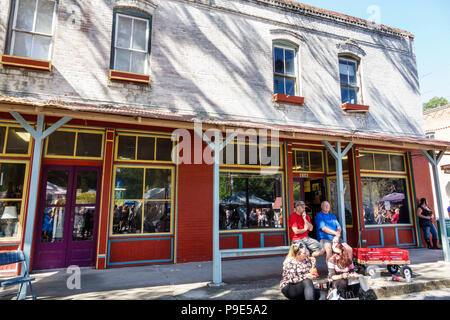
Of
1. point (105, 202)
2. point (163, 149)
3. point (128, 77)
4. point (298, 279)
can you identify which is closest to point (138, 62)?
point (128, 77)

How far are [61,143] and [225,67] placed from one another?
5.16 m

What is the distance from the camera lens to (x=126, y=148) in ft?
24.8

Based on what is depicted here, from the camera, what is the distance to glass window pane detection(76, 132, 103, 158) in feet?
23.8

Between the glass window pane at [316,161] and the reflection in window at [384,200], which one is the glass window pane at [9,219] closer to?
the glass window pane at [316,161]

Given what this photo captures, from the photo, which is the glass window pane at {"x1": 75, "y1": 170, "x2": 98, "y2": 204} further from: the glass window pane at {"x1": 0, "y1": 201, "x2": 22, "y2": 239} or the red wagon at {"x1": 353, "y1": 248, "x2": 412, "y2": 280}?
the red wagon at {"x1": 353, "y1": 248, "x2": 412, "y2": 280}

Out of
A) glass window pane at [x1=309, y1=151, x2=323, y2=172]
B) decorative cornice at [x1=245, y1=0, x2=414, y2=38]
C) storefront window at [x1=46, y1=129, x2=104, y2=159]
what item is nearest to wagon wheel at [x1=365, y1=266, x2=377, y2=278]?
glass window pane at [x1=309, y1=151, x2=323, y2=172]

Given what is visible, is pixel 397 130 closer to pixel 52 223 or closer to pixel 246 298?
pixel 246 298

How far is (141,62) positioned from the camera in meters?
8.07

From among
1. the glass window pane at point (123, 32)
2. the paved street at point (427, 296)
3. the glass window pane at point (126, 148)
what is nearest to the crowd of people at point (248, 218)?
the glass window pane at point (126, 148)

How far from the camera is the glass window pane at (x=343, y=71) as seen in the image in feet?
35.0

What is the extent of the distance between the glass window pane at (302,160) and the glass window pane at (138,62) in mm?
5618
